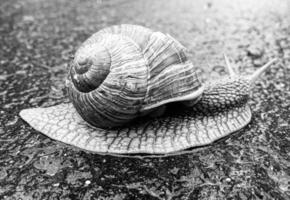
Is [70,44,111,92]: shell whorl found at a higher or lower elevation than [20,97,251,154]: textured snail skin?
higher

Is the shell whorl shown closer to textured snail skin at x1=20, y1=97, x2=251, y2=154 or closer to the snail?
the snail

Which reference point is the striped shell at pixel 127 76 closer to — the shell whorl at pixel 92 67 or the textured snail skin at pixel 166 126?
the shell whorl at pixel 92 67

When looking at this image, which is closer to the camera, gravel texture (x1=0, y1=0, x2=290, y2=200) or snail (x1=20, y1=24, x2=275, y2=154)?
gravel texture (x1=0, y1=0, x2=290, y2=200)

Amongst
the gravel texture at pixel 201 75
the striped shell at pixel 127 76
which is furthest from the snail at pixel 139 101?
the gravel texture at pixel 201 75

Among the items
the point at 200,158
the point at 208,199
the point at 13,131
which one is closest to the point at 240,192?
the point at 208,199

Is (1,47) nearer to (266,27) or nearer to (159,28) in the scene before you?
(159,28)

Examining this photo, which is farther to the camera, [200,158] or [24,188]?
[200,158]

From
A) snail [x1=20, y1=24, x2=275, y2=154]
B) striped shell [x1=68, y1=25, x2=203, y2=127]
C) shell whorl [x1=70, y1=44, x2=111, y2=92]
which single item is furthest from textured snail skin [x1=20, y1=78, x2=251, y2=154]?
shell whorl [x1=70, y1=44, x2=111, y2=92]
